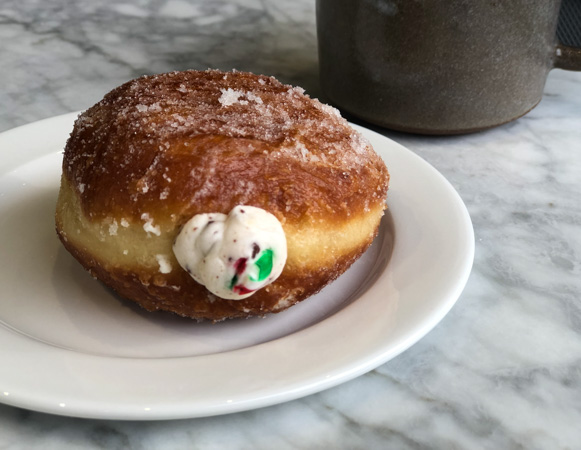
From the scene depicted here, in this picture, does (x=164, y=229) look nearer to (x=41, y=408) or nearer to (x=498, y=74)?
(x=41, y=408)

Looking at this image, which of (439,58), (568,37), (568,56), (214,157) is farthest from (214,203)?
(568,37)

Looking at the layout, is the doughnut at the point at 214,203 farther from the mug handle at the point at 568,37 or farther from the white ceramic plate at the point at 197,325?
the mug handle at the point at 568,37

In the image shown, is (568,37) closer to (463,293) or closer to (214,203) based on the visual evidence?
(463,293)

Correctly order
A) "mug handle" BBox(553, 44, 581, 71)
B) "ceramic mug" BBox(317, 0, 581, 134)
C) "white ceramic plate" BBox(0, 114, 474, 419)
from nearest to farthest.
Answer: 1. "white ceramic plate" BBox(0, 114, 474, 419)
2. "ceramic mug" BBox(317, 0, 581, 134)
3. "mug handle" BBox(553, 44, 581, 71)

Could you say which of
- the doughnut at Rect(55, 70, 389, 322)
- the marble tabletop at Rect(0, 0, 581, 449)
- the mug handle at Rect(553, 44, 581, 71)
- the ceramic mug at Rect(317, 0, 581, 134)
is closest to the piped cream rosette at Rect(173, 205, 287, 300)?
the doughnut at Rect(55, 70, 389, 322)

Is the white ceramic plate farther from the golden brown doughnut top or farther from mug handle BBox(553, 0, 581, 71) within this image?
mug handle BBox(553, 0, 581, 71)

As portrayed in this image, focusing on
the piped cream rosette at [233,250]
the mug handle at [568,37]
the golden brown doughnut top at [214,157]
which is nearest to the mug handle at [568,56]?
the mug handle at [568,37]

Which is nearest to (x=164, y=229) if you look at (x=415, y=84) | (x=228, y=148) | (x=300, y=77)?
(x=228, y=148)
